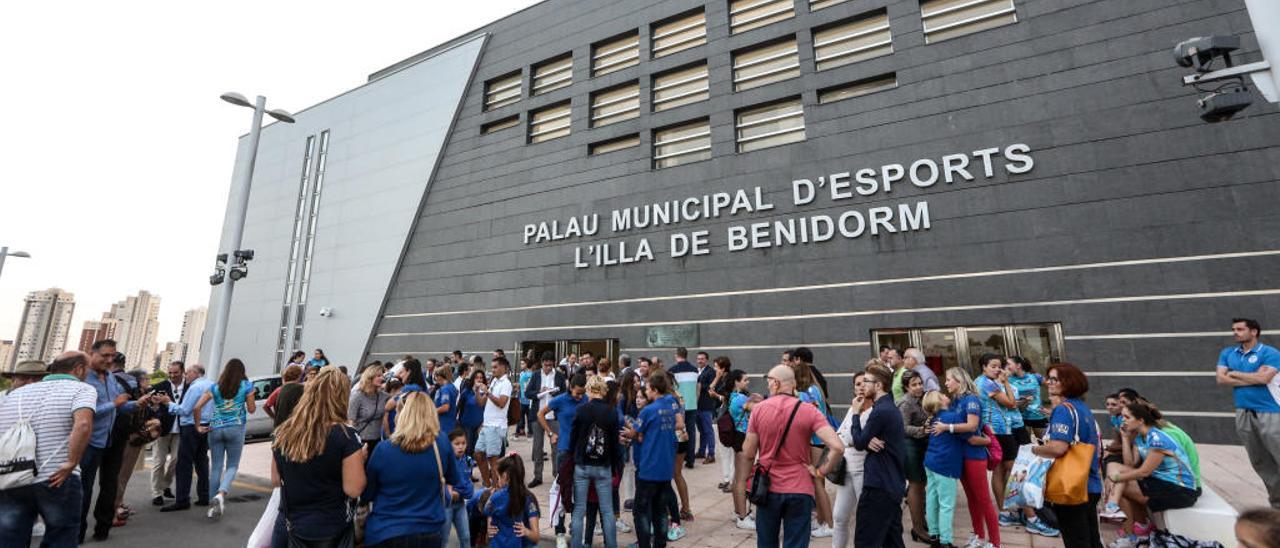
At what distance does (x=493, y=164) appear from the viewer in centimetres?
2008

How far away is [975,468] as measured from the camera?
5188 mm

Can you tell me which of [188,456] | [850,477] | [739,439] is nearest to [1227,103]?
[850,477]

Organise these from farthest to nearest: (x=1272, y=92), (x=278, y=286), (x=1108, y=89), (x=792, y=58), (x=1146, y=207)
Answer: (x=278, y=286)
(x=792, y=58)
(x=1108, y=89)
(x=1146, y=207)
(x=1272, y=92)

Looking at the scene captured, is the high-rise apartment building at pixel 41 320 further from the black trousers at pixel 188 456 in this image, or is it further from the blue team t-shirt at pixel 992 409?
the blue team t-shirt at pixel 992 409

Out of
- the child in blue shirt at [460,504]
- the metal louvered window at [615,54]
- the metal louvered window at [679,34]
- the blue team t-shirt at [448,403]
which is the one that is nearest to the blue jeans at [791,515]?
the child in blue shirt at [460,504]

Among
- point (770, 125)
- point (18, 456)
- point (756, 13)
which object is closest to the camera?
point (18, 456)

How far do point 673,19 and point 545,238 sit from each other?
8959 mm

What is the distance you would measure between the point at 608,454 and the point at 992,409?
4.82 meters

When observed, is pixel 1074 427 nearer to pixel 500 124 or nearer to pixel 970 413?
pixel 970 413

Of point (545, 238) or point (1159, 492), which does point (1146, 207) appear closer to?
point (1159, 492)

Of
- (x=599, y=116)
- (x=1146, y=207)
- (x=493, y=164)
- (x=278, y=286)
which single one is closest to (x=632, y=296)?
(x=599, y=116)

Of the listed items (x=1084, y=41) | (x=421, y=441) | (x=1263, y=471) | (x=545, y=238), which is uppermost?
(x=1084, y=41)

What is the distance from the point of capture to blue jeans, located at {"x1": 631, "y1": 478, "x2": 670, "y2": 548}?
5098 mm

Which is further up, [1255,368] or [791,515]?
[1255,368]
